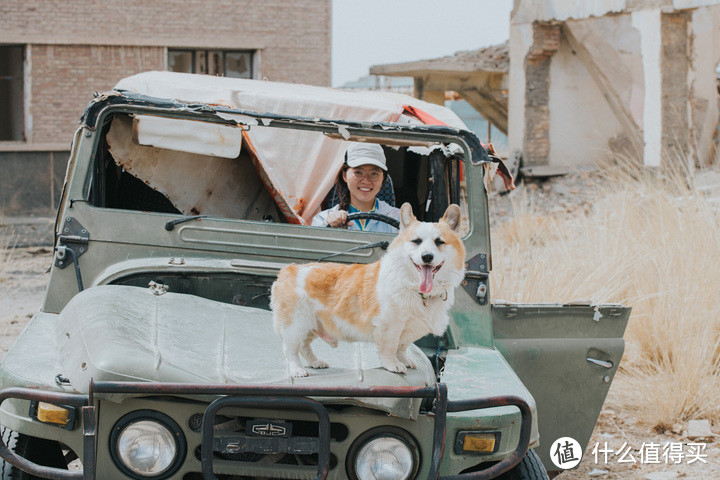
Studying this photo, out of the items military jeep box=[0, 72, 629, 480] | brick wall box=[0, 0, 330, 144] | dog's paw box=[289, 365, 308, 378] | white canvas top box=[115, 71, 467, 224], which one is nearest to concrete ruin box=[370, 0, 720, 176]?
brick wall box=[0, 0, 330, 144]

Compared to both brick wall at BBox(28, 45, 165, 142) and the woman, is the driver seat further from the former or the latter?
brick wall at BBox(28, 45, 165, 142)

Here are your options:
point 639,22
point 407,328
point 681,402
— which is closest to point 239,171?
point 407,328

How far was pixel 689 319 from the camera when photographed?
19.2 feet

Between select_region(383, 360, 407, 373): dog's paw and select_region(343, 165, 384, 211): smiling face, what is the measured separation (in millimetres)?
1602

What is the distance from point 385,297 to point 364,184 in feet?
5.15

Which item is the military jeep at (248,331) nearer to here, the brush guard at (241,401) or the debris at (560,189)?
the brush guard at (241,401)

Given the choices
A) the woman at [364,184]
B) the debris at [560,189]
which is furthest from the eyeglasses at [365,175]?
the debris at [560,189]

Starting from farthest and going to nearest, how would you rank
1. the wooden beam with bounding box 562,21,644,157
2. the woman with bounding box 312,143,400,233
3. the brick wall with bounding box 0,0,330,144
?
the brick wall with bounding box 0,0,330,144 < the wooden beam with bounding box 562,21,644,157 < the woman with bounding box 312,143,400,233

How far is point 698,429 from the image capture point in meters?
5.15

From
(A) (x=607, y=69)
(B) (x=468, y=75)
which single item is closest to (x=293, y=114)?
(A) (x=607, y=69)

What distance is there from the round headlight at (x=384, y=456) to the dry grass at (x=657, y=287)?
10.4 feet

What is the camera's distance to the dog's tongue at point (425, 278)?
2.53 metres

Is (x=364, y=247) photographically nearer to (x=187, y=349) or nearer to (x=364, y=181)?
(x=364, y=181)

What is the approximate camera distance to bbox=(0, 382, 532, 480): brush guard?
2352 mm
